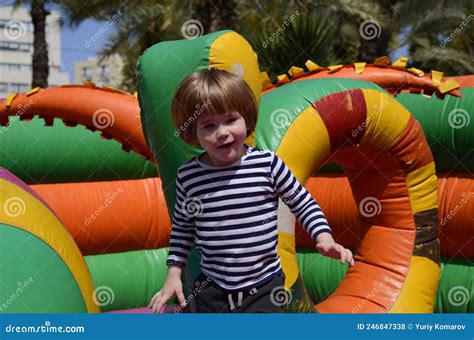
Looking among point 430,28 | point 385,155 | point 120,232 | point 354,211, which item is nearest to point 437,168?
point 354,211

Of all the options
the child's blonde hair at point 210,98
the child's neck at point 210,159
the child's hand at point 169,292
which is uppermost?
the child's blonde hair at point 210,98

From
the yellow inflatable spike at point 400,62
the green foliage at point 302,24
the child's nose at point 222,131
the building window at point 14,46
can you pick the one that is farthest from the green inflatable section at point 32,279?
the building window at point 14,46

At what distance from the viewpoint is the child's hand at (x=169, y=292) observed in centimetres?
175

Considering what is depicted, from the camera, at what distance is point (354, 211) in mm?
4293

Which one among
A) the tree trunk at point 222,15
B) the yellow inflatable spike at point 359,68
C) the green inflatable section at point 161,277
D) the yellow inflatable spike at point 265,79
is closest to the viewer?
the yellow inflatable spike at point 265,79

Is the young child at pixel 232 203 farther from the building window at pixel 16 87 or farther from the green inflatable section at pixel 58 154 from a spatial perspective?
the building window at pixel 16 87

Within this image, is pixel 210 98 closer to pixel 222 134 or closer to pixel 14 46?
pixel 222 134

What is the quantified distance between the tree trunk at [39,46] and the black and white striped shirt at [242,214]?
31.5 ft

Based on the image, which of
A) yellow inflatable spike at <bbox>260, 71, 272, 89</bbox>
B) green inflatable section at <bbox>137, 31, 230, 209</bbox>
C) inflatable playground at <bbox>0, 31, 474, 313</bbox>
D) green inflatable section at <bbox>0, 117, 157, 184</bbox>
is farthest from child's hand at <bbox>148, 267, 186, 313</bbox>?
green inflatable section at <bbox>0, 117, 157, 184</bbox>

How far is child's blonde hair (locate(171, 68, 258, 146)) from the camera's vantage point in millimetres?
1744

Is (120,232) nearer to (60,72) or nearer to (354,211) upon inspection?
(354,211)

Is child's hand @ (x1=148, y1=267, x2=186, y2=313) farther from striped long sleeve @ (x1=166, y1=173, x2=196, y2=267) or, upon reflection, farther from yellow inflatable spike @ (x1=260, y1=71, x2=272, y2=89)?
yellow inflatable spike @ (x1=260, y1=71, x2=272, y2=89)

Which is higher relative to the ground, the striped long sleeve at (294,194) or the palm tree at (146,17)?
the striped long sleeve at (294,194)

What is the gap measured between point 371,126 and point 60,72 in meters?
45.3
